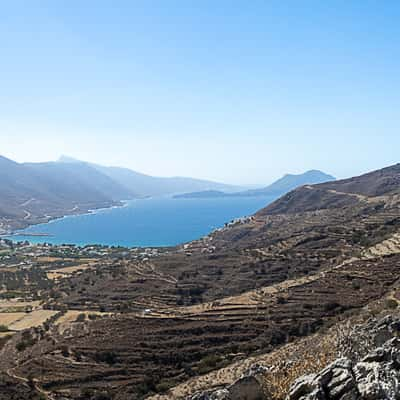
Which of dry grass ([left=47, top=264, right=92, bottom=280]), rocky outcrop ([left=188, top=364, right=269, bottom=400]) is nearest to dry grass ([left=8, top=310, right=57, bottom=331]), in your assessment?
dry grass ([left=47, top=264, right=92, bottom=280])

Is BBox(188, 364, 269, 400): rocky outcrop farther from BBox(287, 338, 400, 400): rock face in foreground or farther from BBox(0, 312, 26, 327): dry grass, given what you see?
BBox(0, 312, 26, 327): dry grass

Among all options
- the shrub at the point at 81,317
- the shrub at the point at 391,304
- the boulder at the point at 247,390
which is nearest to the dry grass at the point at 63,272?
the shrub at the point at 81,317

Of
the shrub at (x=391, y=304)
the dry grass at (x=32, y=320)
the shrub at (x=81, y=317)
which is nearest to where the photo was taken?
the shrub at (x=391, y=304)

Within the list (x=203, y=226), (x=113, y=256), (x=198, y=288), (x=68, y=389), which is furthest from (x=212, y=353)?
Result: (x=203, y=226)

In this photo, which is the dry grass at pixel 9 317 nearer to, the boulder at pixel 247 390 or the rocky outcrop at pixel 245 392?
the rocky outcrop at pixel 245 392

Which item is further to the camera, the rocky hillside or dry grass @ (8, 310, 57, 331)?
dry grass @ (8, 310, 57, 331)

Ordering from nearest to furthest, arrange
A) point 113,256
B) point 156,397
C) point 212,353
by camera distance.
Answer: point 156,397, point 212,353, point 113,256

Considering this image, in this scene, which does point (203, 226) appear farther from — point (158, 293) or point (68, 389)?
point (68, 389)

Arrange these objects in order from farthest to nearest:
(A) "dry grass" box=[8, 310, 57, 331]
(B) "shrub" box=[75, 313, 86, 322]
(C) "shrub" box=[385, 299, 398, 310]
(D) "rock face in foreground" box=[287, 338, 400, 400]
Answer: (A) "dry grass" box=[8, 310, 57, 331] < (B) "shrub" box=[75, 313, 86, 322] < (C) "shrub" box=[385, 299, 398, 310] < (D) "rock face in foreground" box=[287, 338, 400, 400]
